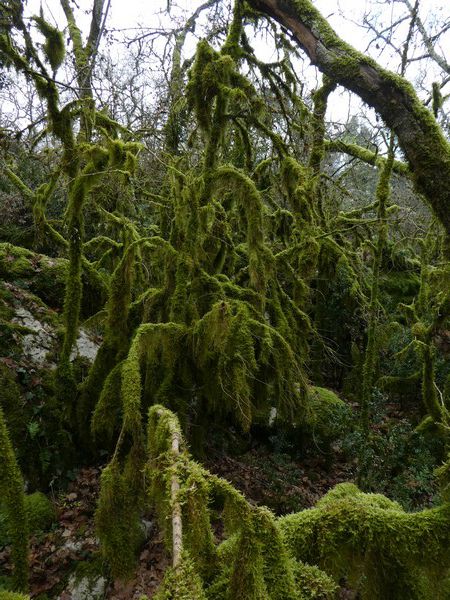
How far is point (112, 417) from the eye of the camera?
14.0 feet

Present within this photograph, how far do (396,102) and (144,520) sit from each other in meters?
5.32

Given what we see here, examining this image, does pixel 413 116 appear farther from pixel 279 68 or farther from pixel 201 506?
pixel 201 506

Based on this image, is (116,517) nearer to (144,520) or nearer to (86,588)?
(86,588)

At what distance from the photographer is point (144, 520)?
5.00 m

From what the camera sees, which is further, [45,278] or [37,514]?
[45,278]

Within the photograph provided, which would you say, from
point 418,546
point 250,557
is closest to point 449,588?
point 418,546

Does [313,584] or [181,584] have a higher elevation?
[181,584]

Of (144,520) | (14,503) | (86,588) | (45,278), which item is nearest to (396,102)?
(14,503)

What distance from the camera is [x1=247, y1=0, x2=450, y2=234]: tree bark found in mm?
3273

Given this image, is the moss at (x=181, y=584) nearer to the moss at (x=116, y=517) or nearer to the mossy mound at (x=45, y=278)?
the moss at (x=116, y=517)

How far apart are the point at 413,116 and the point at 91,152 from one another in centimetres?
318

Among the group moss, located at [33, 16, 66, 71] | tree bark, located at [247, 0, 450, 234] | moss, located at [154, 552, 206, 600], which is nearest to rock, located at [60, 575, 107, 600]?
moss, located at [154, 552, 206, 600]

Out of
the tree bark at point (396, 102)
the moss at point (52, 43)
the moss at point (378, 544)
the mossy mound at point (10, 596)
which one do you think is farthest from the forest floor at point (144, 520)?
the moss at point (52, 43)

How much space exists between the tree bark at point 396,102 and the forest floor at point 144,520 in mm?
4456
